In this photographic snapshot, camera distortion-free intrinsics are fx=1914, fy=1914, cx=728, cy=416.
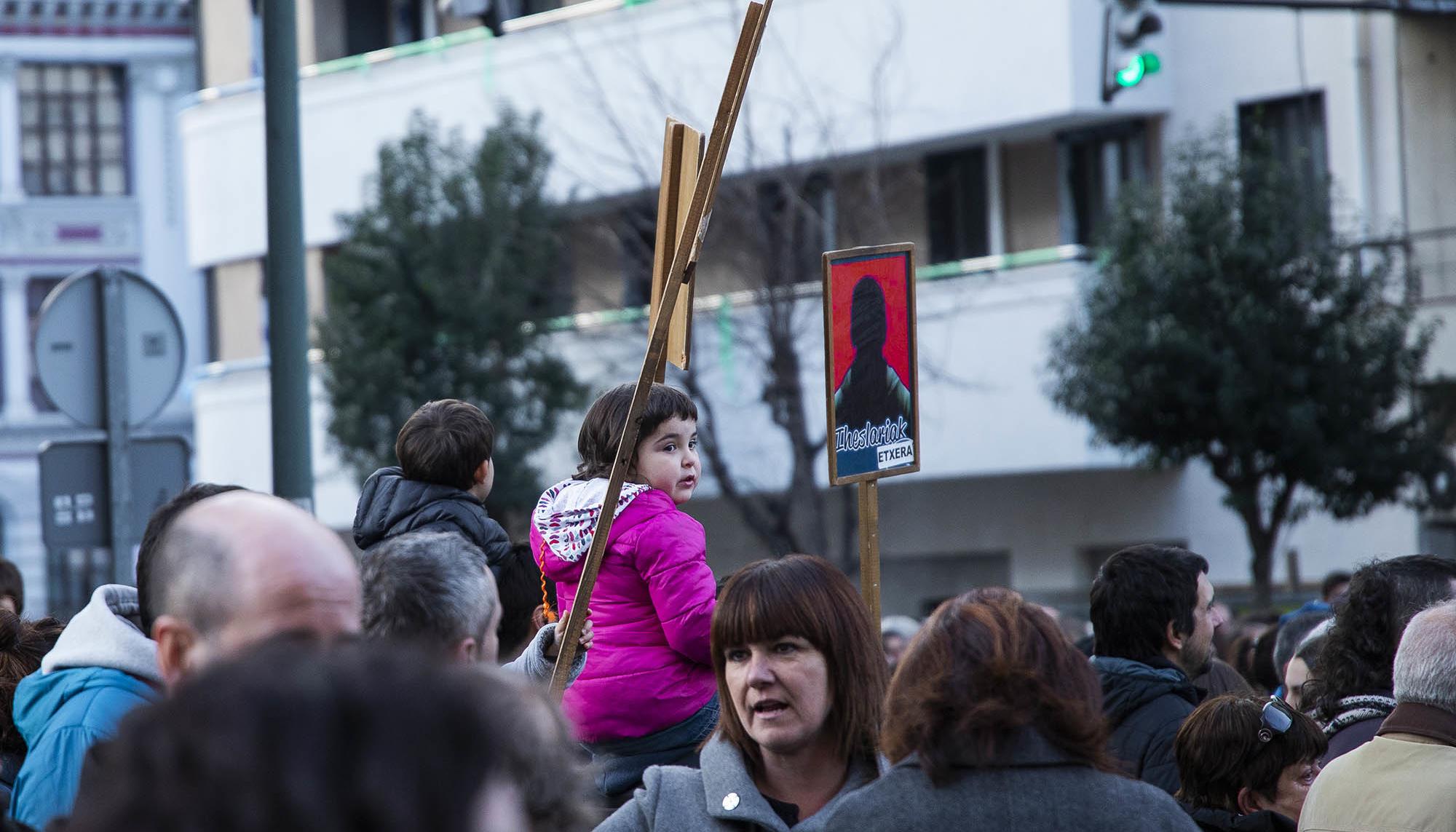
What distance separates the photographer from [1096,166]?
21062mm

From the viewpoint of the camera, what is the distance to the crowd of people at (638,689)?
1.42 m

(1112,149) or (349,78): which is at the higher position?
(349,78)

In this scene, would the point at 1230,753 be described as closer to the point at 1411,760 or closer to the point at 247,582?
the point at 1411,760

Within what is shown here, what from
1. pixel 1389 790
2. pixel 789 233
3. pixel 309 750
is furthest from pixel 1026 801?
pixel 789 233

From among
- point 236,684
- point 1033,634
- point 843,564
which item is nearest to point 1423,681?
point 1033,634

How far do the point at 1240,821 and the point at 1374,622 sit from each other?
83cm

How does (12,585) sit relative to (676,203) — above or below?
below

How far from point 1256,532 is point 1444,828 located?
13.7 m

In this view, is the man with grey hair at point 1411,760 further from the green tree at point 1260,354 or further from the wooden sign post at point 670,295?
the green tree at point 1260,354

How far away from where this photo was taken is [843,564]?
2088cm

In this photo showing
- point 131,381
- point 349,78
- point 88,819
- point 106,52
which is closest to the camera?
point 88,819

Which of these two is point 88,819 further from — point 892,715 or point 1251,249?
point 1251,249

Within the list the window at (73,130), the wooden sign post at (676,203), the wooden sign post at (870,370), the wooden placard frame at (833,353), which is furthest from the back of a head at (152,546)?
the window at (73,130)

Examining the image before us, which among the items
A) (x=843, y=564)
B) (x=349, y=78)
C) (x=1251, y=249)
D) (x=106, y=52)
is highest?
(x=106, y=52)
